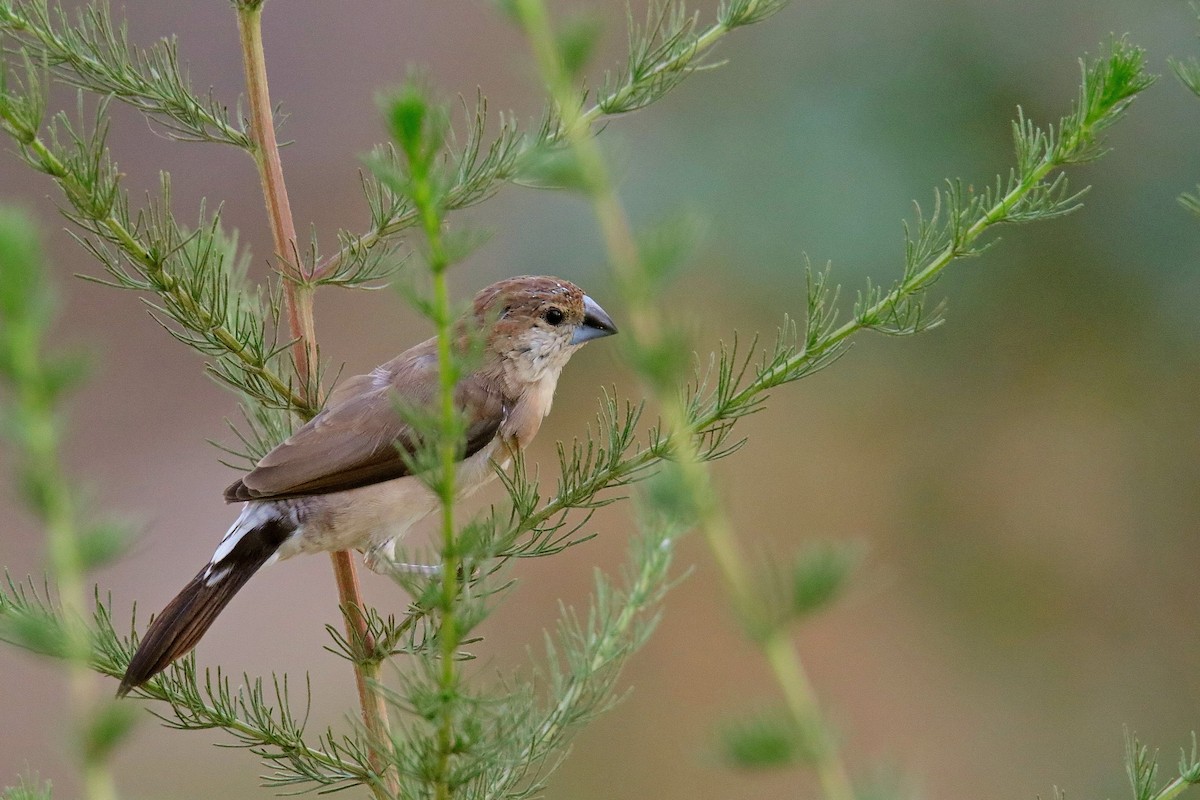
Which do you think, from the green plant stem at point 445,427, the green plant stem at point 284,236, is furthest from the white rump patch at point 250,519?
the green plant stem at point 445,427

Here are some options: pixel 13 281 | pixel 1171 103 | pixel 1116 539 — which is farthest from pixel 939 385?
pixel 13 281

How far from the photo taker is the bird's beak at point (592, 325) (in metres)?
3.39

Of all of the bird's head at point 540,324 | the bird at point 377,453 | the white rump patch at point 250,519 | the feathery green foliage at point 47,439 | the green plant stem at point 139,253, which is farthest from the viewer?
the bird's head at point 540,324

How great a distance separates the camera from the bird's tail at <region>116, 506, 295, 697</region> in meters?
2.05

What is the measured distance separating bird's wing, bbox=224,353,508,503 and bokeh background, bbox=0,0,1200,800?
4.96 ft

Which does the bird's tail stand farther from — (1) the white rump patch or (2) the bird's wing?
(2) the bird's wing

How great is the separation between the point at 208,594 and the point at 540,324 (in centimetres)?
123

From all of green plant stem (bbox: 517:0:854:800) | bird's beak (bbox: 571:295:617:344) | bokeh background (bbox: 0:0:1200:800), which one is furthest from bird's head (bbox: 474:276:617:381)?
green plant stem (bbox: 517:0:854:800)

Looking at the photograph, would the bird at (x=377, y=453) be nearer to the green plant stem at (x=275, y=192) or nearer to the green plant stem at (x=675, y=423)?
the green plant stem at (x=275, y=192)

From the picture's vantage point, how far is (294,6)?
8.77 metres

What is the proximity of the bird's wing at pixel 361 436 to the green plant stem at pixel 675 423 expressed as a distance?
1.44 m

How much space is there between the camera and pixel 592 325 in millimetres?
3426

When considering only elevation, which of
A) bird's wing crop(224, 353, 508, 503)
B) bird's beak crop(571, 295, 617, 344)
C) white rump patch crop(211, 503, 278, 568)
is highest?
bird's beak crop(571, 295, 617, 344)

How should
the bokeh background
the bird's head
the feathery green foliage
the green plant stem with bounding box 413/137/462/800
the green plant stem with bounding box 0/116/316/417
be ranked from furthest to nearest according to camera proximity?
the bokeh background < the bird's head < the green plant stem with bounding box 0/116/316/417 < the green plant stem with bounding box 413/137/462/800 < the feathery green foliage
